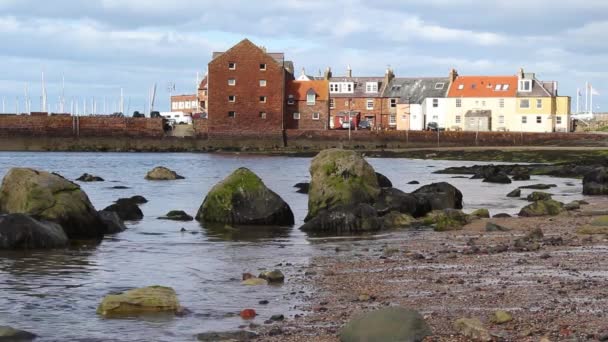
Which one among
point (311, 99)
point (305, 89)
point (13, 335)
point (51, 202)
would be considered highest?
point (305, 89)

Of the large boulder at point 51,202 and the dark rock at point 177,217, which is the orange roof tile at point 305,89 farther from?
the large boulder at point 51,202

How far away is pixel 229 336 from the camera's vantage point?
11070 mm

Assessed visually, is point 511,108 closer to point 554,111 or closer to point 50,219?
point 554,111

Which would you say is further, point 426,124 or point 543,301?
point 426,124

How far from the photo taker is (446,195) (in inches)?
1182

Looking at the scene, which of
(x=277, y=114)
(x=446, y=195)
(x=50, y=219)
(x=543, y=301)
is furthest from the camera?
(x=277, y=114)

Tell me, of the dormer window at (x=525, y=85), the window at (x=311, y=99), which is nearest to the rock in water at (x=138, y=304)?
the window at (x=311, y=99)

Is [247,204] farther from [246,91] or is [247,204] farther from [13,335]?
[246,91]

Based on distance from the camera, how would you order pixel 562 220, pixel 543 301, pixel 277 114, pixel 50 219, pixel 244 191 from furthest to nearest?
pixel 277 114 < pixel 244 191 < pixel 562 220 < pixel 50 219 < pixel 543 301

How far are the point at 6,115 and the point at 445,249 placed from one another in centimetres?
9671

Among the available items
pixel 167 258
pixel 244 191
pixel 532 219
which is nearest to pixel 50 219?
pixel 167 258

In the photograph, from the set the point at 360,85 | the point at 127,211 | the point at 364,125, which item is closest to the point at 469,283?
the point at 127,211

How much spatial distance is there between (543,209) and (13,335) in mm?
19066

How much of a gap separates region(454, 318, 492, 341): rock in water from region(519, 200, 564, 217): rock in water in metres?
16.7
